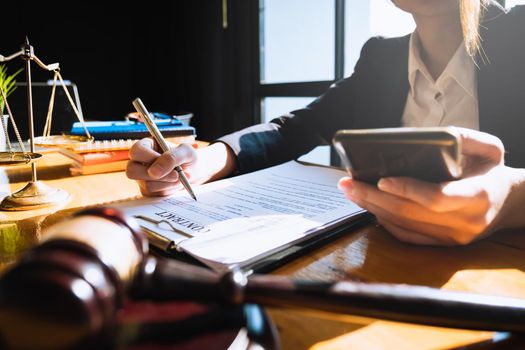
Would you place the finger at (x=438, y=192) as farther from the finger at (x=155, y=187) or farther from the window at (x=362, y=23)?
the window at (x=362, y=23)

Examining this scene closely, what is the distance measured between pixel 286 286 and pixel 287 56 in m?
2.27

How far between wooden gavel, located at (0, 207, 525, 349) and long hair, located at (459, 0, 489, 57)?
63 centimetres

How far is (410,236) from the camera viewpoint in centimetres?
43

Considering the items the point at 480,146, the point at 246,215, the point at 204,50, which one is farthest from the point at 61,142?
the point at 204,50

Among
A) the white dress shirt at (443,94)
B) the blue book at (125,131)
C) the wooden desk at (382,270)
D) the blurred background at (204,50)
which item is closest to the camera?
the wooden desk at (382,270)

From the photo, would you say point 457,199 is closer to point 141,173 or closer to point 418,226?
point 418,226

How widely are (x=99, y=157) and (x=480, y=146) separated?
2.60 feet

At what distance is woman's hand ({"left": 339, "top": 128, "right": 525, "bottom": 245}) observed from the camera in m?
0.36

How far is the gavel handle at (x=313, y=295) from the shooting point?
21cm

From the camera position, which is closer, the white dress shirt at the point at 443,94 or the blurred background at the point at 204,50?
the white dress shirt at the point at 443,94

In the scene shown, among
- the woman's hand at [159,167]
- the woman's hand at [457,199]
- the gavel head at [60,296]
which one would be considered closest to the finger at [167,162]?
the woman's hand at [159,167]

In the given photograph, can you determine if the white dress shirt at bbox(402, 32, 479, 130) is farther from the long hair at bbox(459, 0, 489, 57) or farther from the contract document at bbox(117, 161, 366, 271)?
the contract document at bbox(117, 161, 366, 271)

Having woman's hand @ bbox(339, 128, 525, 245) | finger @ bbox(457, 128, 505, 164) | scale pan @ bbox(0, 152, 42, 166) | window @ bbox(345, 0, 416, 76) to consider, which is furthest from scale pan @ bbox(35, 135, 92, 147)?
window @ bbox(345, 0, 416, 76)

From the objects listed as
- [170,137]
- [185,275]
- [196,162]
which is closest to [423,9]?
[196,162]
